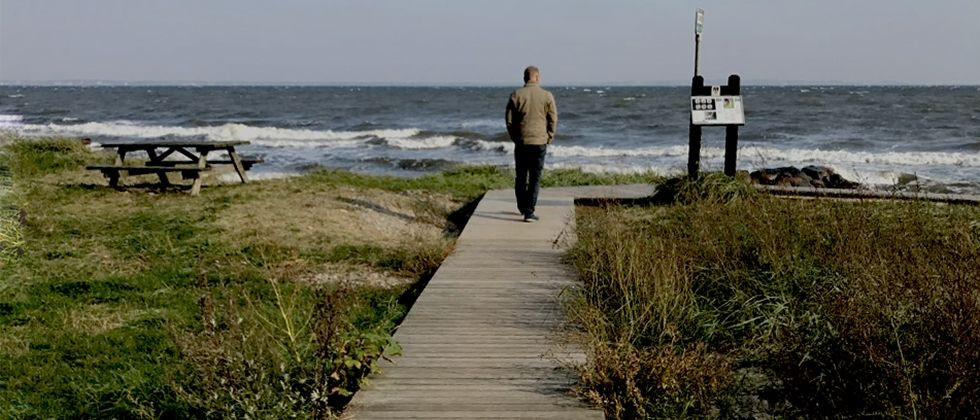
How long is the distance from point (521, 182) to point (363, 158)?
17675mm

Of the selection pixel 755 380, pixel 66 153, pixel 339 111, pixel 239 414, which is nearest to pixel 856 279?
pixel 755 380

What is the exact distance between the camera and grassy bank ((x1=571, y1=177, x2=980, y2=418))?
3.97 meters

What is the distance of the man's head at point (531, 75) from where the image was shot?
30.5 feet

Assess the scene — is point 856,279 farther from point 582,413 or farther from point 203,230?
point 203,230

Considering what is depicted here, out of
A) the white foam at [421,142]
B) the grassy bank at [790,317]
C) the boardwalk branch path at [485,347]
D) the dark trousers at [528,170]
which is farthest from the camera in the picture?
the white foam at [421,142]

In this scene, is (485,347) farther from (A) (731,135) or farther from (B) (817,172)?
(B) (817,172)

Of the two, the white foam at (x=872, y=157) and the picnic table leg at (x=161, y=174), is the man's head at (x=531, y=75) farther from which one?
the white foam at (x=872, y=157)

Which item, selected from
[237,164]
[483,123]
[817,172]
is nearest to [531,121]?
[237,164]

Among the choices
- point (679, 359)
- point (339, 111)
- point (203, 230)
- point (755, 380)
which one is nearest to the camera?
point (679, 359)

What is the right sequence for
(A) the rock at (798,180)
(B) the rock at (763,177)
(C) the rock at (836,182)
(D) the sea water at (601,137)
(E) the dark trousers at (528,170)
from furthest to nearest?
(D) the sea water at (601,137) → (C) the rock at (836,182) → (A) the rock at (798,180) → (B) the rock at (763,177) → (E) the dark trousers at (528,170)

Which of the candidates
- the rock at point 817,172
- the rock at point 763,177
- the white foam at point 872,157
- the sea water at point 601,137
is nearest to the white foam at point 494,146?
the sea water at point 601,137

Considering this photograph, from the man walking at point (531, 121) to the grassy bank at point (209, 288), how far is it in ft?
4.91

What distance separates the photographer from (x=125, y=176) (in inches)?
564

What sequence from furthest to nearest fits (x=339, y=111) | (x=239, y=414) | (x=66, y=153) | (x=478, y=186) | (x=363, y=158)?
(x=339, y=111), (x=363, y=158), (x=66, y=153), (x=478, y=186), (x=239, y=414)
